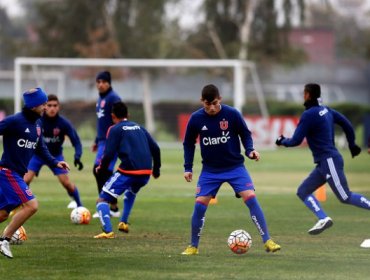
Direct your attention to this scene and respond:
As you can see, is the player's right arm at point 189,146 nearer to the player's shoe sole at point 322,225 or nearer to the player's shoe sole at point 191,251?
the player's shoe sole at point 191,251

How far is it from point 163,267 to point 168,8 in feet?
167

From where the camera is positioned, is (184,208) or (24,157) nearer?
(24,157)

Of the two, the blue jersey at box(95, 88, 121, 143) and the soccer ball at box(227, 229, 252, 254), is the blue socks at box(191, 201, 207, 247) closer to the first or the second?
the soccer ball at box(227, 229, 252, 254)

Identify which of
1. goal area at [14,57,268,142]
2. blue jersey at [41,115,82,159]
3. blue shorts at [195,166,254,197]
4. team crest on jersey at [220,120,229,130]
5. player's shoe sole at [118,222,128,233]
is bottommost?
goal area at [14,57,268,142]

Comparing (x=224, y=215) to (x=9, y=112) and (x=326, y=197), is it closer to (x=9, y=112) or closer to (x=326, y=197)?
(x=326, y=197)

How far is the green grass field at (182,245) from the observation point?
11.1 metres

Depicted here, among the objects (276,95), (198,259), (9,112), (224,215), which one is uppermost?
(198,259)

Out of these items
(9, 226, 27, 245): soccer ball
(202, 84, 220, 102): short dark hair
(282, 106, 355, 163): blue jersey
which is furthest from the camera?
(282, 106, 355, 163): blue jersey

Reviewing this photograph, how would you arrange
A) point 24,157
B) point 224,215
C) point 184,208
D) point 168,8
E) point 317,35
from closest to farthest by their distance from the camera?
point 24,157, point 224,215, point 184,208, point 168,8, point 317,35

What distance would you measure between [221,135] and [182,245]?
1770 mm

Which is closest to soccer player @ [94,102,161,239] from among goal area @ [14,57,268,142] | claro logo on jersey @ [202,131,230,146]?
claro logo on jersey @ [202,131,230,146]

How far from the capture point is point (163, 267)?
37.6ft

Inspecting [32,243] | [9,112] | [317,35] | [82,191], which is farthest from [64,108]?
[317,35]

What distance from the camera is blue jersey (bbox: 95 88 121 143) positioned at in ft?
57.9
